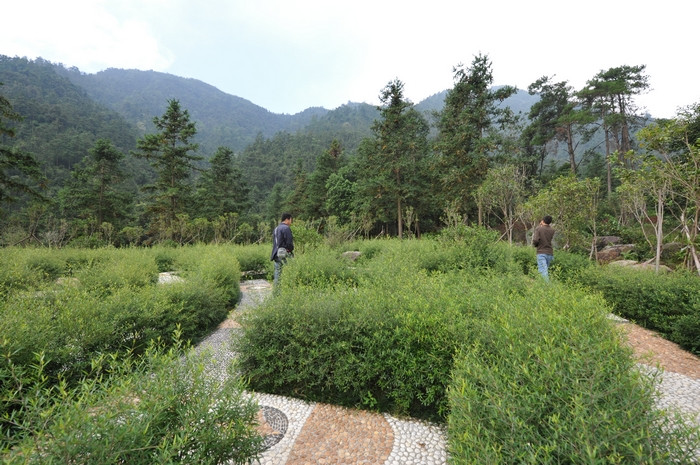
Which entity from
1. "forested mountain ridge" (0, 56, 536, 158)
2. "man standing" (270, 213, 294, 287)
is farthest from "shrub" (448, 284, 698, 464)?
"forested mountain ridge" (0, 56, 536, 158)

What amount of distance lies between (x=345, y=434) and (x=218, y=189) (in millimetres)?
29907

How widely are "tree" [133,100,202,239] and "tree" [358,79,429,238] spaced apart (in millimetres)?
12187

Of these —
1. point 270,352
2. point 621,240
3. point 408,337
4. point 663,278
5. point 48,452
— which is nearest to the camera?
point 48,452

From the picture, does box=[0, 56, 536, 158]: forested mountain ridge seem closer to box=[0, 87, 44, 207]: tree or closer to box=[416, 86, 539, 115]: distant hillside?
box=[416, 86, 539, 115]: distant hillside

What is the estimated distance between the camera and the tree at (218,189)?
26469mm

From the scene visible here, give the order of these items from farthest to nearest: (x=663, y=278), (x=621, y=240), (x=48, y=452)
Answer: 1. (x=621, y=240)
2. (x=663, y=278)
3. (x=48, y=452)

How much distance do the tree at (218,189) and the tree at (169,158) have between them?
21.7 feet

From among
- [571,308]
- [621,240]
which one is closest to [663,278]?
[571,308]

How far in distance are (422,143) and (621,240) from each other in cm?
1803

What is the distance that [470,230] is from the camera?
279 inches

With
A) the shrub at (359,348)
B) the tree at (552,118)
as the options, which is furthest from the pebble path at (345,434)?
the tree at (552,118)

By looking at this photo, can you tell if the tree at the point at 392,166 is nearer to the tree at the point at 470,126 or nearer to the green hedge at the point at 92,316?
the tree at the point at 470,126

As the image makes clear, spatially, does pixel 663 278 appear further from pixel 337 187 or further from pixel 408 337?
pixel 337 187

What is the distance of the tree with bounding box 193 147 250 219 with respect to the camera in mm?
26469
